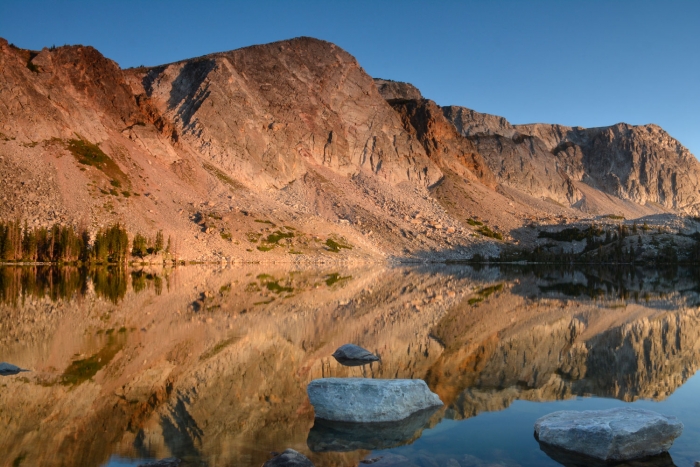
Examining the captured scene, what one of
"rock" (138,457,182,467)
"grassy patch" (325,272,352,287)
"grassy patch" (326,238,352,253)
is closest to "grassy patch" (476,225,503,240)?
"grassy patch" (326,238,352,253)

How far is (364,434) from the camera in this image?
32.9 ft

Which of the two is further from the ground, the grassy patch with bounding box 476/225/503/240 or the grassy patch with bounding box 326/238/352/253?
the grassy patch with bounding box 476/225/503/240

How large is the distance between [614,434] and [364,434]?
432cm

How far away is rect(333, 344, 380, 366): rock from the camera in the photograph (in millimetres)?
16064

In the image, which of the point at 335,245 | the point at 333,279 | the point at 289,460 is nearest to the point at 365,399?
the point at 289,460

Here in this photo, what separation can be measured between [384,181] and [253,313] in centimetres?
12457

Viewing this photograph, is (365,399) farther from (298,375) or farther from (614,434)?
(614,434)

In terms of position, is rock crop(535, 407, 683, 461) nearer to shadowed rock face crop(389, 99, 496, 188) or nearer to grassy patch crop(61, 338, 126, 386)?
grassy patch crop(61, 338, 126, 386)

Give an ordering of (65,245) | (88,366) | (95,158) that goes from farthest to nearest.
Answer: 1. (95,158)
2. (65,245)
3. (88,366)

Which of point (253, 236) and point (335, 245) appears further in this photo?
point (335, 245)

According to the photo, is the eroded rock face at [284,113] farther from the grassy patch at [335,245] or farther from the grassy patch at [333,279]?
the grassy patch at [333,279]

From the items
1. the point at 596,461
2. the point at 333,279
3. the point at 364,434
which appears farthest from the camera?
the point at 333,279

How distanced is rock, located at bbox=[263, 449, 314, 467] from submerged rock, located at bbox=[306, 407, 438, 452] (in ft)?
2.70

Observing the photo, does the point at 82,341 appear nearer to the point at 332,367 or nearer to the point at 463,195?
the point at 332,367
